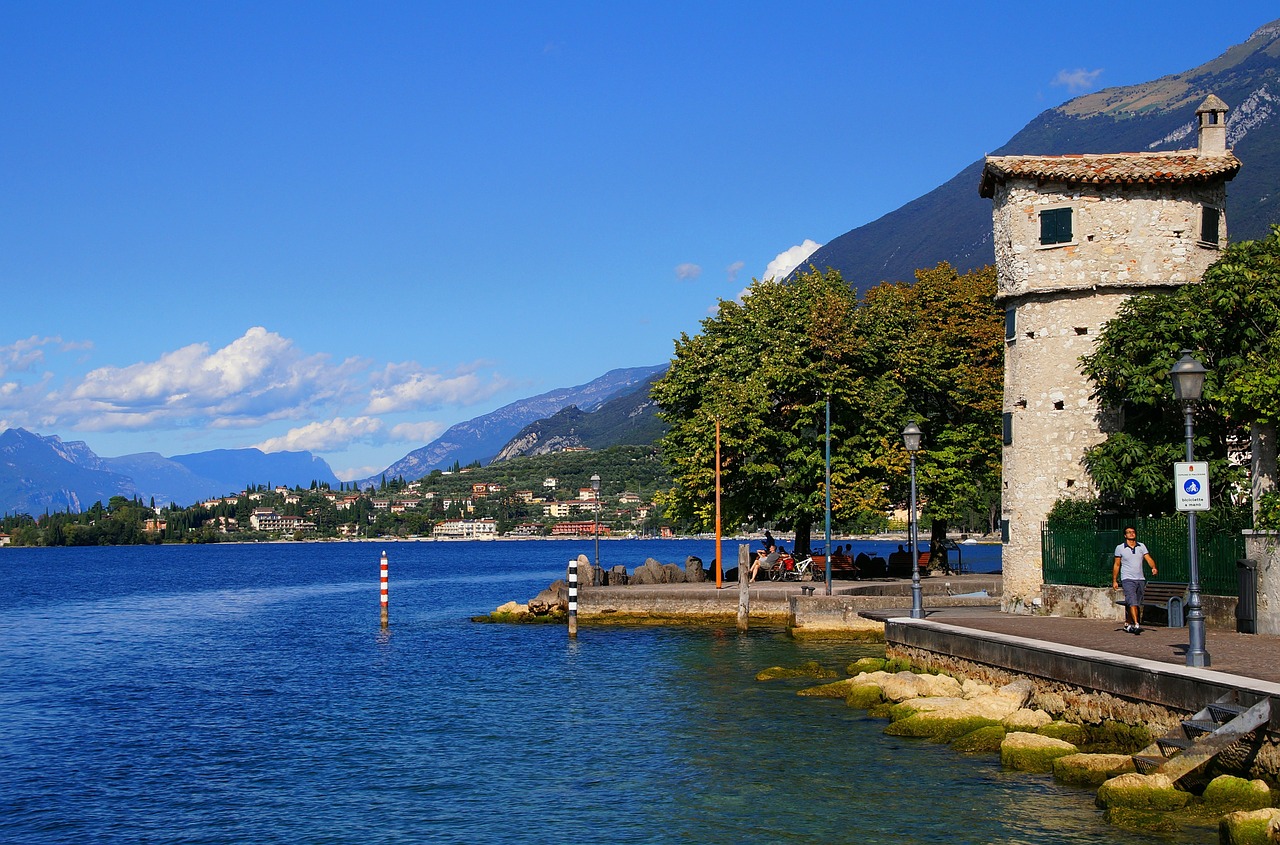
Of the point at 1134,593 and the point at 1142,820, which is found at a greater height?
the point at 1134,593

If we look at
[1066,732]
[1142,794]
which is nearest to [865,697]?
[1066,732]

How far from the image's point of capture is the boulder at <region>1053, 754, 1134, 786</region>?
18234mm

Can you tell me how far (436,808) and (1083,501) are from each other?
18768 mm

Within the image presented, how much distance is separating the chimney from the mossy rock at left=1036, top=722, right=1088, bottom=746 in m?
17.8

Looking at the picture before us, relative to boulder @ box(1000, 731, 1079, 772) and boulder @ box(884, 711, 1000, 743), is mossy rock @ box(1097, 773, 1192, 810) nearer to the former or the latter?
boulder @ box(1000, 731, 1079, 772)

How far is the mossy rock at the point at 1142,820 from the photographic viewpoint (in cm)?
1598

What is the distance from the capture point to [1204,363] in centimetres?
2859

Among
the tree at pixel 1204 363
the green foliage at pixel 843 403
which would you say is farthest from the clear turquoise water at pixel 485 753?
the green foliage at pixel 843 403

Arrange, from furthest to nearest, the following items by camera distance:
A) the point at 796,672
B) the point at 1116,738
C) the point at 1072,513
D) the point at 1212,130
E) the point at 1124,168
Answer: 1. the point at 796,672
2. the point at 1212,130
3. the point at 1124,168
4. the point at 1072,513
5. the point at 1116,738

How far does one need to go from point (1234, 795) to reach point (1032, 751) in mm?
4116

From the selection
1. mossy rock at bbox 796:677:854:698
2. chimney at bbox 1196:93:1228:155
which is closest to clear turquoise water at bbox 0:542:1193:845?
mossy rock at bbox 796:677:854:698

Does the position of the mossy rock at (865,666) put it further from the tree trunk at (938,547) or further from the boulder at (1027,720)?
the tree trunk at (938,547)

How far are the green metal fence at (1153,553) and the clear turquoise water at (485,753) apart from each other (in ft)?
24.6

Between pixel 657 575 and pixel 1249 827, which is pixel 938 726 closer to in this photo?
pixel 1249 827
